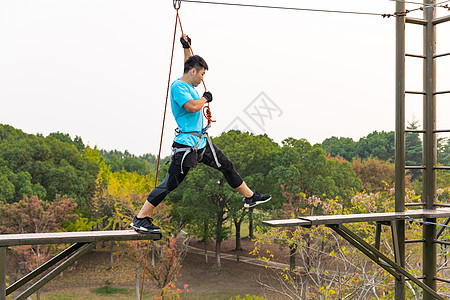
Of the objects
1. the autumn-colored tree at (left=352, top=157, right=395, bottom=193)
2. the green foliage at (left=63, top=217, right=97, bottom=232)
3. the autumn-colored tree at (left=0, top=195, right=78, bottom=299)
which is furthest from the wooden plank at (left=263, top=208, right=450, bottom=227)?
the autumn-colored tree at (left=352, top=157, right=395, bottom=193)

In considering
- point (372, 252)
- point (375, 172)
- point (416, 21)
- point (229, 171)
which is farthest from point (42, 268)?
point (375, 172)

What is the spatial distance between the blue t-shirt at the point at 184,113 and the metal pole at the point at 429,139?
3213mm

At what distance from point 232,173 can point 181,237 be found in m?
24.3

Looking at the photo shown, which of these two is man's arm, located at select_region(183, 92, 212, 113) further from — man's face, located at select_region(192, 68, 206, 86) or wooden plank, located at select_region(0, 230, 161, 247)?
wooden plank, located at select_region(0, 230, 161, 247)

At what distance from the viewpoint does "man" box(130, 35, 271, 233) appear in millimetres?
3551

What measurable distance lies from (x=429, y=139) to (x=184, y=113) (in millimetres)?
3394

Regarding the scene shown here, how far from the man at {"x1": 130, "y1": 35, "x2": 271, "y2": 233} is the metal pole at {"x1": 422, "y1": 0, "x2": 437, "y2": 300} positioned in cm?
300

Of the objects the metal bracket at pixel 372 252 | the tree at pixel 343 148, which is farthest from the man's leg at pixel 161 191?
the tree at pixel 343 148

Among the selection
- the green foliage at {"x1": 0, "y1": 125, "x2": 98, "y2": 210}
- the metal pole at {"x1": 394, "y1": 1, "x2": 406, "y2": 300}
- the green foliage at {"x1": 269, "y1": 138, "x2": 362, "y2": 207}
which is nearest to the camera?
the metal pole at {"x1": 394, "y1": 1, "x2": 406, "y2": 300}

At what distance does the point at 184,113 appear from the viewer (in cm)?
364

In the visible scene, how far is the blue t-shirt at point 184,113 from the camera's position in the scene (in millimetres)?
3525

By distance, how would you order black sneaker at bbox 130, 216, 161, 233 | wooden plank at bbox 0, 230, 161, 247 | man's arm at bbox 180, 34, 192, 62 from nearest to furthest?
wooden plank at bbox 0, 230, 161, 247, black sneaker at bbox 130, 216, 161, 233, man's arm at bbox 180, 34, 192, 62

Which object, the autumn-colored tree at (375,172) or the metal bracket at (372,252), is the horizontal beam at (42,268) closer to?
the metal bracket at (372,252)

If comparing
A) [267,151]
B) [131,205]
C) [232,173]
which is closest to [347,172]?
[267,151]
